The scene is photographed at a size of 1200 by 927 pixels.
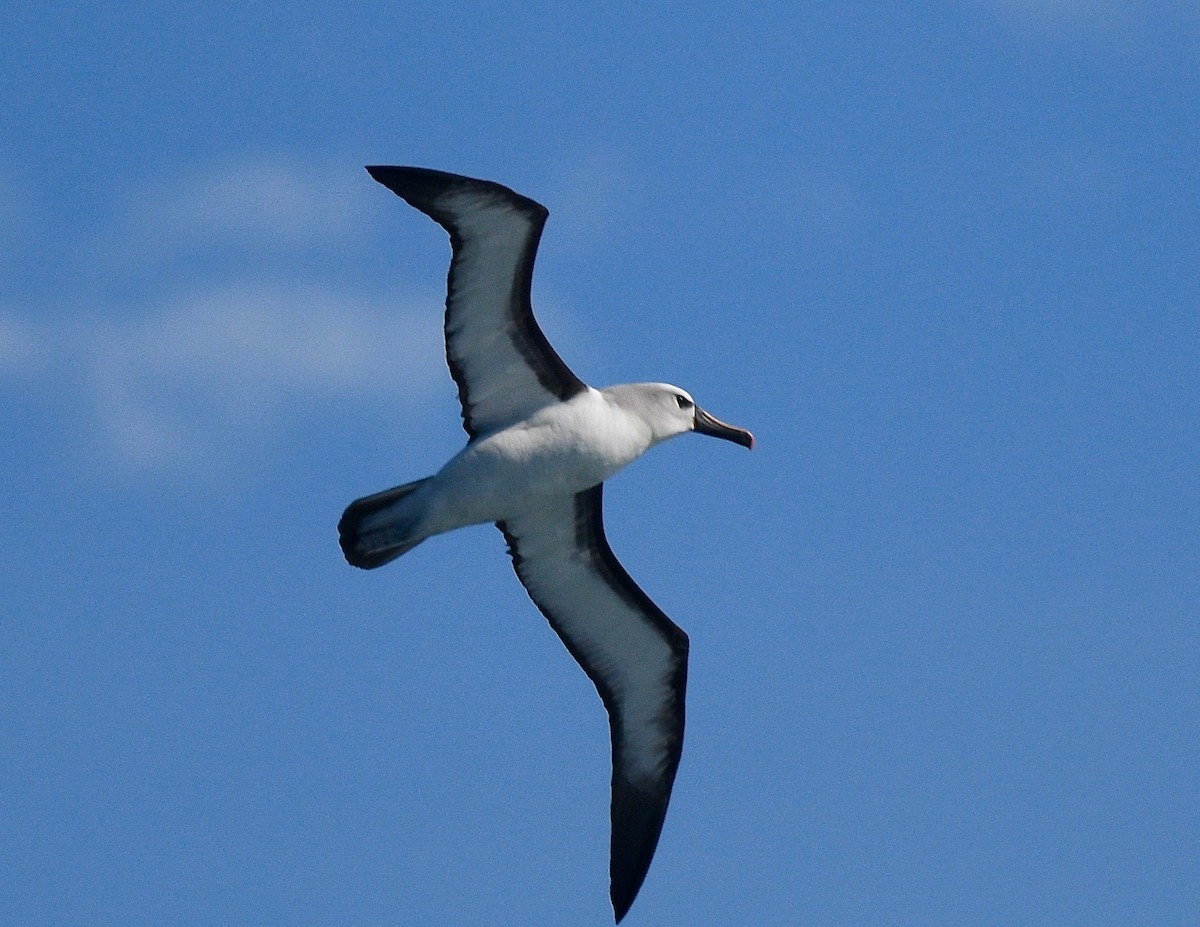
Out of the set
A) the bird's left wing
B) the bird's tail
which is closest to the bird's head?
the bird's left wing

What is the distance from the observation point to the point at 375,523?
49.3 ft

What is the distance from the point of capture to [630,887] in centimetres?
1678

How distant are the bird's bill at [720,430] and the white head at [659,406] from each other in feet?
0.51

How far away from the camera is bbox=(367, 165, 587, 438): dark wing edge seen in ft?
47.5

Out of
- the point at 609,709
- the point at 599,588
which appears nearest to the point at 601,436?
the point at 599,588

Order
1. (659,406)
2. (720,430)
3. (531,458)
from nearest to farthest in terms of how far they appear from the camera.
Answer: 1. (531,458)
2. (659,406)
3. (720,430)

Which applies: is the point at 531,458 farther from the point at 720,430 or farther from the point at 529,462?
the point at 720,430

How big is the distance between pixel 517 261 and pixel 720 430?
2915 millimetres

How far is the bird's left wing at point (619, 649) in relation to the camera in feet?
53.7

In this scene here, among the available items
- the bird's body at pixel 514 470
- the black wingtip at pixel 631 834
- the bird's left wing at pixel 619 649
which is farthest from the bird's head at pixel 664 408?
the black wingtip at pixel 631 834

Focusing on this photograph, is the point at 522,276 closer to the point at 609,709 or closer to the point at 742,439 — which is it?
the point at 742,439

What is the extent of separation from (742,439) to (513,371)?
105 inches

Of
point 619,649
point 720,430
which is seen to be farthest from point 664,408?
point 619,649

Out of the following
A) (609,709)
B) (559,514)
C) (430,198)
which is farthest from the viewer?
(609,709)
